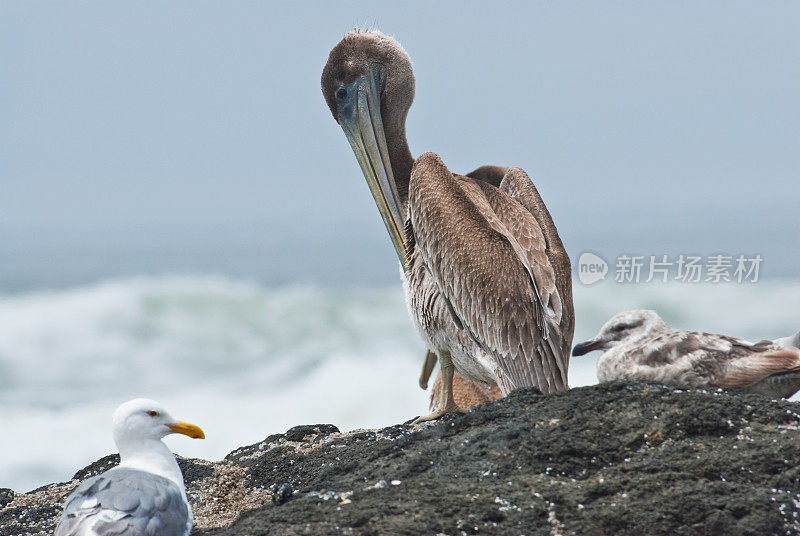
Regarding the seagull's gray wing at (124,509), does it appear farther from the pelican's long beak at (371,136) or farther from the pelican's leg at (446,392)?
the pelican's long beak at (371,136)

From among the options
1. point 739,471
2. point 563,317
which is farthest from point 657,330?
point 739,471

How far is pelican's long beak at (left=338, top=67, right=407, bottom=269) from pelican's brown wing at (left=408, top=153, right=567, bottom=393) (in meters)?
1.04

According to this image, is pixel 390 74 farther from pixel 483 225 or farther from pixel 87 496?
pixel 87 496

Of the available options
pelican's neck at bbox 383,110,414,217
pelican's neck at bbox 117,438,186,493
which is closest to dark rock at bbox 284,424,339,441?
pelican's neck at bbox 117,438,186,493

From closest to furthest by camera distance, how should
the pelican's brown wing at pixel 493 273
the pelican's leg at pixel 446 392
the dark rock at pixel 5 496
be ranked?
the dark rock at pixel 5 496, the pelican's brown wing at pixel 493 273, the pelican's leg at pixel 446 392

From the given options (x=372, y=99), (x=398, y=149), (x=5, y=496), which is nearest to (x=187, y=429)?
(x=5, y=496)

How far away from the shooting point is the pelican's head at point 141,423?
19.4ft

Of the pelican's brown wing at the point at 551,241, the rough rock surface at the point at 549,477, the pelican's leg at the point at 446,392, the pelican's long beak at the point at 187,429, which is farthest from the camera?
the pelican's leg at the point at 446,392

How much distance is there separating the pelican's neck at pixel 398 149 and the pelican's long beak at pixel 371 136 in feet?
0.37

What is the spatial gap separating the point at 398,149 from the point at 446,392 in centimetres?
293

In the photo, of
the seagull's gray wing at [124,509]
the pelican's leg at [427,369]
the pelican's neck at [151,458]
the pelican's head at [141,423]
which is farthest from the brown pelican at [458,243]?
the seagull's gray wing at [124,509]

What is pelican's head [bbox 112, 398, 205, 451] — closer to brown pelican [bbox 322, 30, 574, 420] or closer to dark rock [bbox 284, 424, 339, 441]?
dark rock [bbox 284, 424, 339, 441]

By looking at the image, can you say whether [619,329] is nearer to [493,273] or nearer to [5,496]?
[493,273]

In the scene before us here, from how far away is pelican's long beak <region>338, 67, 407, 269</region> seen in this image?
9383mm
